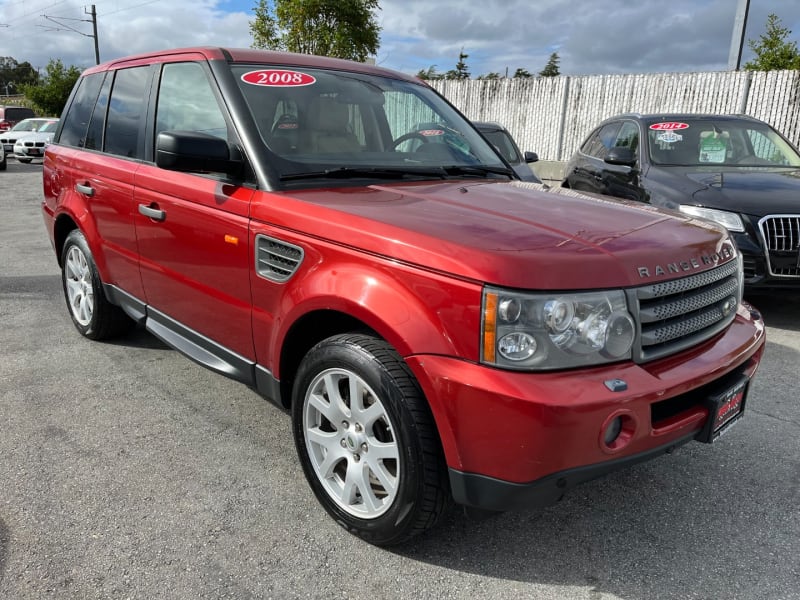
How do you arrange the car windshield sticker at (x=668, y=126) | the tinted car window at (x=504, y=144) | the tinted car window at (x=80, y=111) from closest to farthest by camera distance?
the tinted car window at (x=80, y=111) → the car windshield sticker at (x=668, y=126) → the tinted car window at (x=504, y=144)

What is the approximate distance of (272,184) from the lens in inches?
105

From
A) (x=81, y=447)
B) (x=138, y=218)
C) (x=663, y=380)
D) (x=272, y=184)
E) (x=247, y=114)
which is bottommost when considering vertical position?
(x=81, y=447)

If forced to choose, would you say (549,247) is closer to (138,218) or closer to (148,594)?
(148,594)

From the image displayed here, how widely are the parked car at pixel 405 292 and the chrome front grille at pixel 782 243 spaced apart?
2.53 meters

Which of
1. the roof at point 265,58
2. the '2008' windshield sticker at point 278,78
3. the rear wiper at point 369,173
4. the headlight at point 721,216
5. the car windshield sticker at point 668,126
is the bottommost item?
the headlight at point 721,216

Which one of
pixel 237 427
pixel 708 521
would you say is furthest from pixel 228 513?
pixel 708 521

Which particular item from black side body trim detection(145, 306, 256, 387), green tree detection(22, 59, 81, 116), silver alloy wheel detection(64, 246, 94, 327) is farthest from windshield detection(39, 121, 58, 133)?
black side body trim detection(145, 306, 256, 387)

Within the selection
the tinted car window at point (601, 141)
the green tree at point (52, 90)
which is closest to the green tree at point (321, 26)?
the tinted car window at point (601, 141)

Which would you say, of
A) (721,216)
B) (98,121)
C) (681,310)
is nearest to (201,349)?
(98,121)

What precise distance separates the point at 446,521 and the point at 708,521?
1.07 metres

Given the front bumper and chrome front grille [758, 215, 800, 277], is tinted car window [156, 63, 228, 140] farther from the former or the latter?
chrome front grille [758, 215, 800, 277]

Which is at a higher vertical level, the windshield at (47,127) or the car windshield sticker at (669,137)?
the car windshield sticker at (669,137)

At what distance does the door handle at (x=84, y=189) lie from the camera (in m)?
4.00

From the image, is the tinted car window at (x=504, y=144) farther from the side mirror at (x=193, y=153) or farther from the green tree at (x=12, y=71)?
the green tree at (x=12, y=71)
